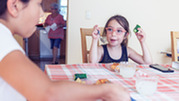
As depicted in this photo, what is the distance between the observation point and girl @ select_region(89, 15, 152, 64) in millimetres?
1611

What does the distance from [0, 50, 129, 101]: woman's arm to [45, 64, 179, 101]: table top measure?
0.33 meters

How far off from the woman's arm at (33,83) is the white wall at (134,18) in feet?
6.59

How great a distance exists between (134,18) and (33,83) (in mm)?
2317

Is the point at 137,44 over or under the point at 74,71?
over

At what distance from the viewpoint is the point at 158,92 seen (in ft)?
2.72

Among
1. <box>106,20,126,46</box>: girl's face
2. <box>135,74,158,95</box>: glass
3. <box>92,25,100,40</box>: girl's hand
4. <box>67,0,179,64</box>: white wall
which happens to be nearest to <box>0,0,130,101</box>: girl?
<box>135,74,158,95</box>: glass

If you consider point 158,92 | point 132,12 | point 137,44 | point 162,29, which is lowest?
point 158,92

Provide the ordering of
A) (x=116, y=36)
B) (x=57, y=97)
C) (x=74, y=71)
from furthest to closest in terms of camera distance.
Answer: (x=116, y=36) < (x=74, y=71) < (x=57, y=97)

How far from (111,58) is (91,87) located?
1164mm

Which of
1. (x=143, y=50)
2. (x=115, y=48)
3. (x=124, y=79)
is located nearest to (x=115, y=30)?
(x=115, y=48)

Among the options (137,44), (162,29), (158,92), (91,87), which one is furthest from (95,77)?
(162,29)

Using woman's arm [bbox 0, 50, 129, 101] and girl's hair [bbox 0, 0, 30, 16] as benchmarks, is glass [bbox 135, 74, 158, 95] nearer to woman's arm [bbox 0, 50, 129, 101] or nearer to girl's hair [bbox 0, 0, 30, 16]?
woman's arm [bbox 0, 50, 129, 101]

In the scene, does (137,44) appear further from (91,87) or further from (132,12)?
(91,87)

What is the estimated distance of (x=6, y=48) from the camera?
50 centimetres
